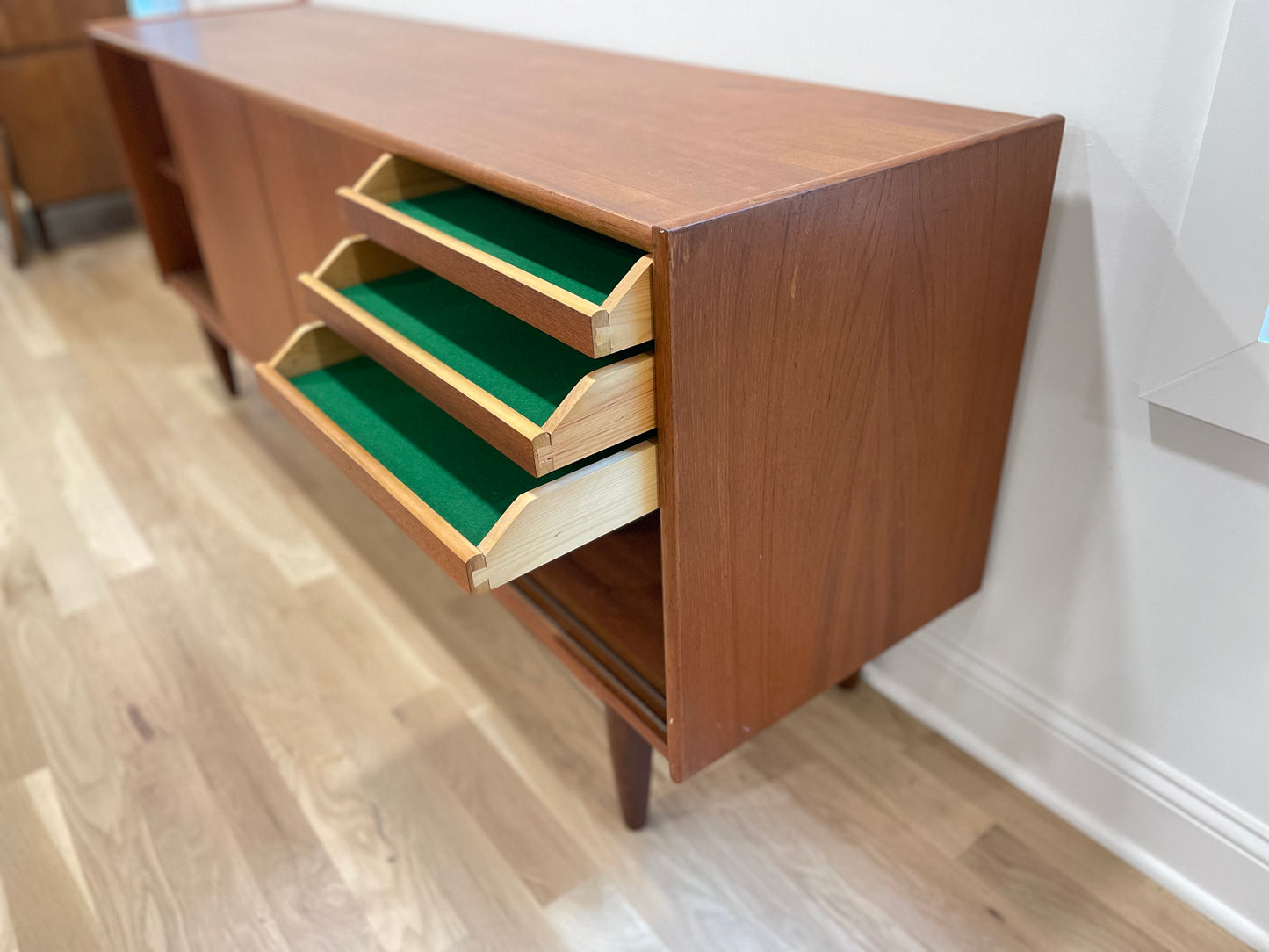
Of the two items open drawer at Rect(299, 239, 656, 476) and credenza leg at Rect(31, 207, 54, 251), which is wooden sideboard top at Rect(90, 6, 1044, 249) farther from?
credenza leg at Rect(31, 207, 54, 251)

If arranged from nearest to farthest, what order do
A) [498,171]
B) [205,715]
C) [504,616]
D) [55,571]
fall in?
[498,171] → [205,715] → [504,616] → [55,571]

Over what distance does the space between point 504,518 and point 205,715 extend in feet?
2.67

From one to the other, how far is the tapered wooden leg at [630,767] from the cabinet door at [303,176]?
65cm

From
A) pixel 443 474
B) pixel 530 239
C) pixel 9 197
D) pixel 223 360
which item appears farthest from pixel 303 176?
pixel 9 197

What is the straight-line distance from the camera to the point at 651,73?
1.14 m

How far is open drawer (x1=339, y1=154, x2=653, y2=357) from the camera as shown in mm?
631

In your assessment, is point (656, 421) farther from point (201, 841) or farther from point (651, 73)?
point (201, 841)

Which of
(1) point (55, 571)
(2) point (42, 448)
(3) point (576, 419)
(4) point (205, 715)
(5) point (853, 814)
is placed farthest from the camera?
(2) point (42, 448)

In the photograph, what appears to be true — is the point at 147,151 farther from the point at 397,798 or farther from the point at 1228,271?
the point at 1228,271

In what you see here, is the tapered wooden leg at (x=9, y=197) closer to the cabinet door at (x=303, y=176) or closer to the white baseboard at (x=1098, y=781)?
the cabinet door at (x=303, y=176)

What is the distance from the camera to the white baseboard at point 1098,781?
3.06ft

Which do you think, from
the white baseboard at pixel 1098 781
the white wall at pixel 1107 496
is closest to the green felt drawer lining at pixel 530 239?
the white wall at pixel 1107 496

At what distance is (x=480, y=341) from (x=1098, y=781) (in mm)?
798

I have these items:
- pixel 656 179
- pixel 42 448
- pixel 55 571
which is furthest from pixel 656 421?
pixel 42 448
